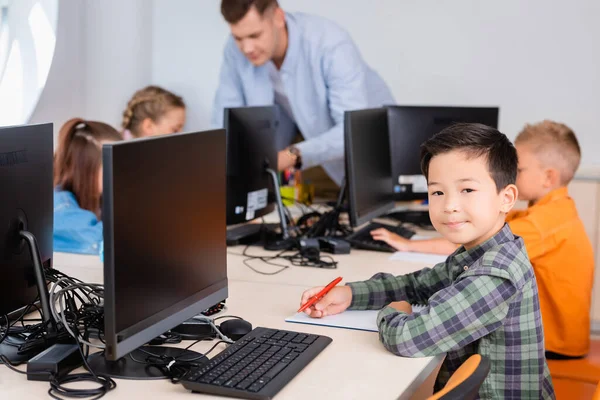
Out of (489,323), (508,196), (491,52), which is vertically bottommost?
(489,323)

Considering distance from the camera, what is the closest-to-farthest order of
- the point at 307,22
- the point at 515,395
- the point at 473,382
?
the point at 473,382, the point at 515,395, the point at 307,22

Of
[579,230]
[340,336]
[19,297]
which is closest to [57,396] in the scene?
[19,297]

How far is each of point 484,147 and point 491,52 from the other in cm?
237

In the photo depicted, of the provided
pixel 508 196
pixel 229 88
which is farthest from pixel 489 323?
pixel 229 88

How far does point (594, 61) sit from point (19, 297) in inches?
121

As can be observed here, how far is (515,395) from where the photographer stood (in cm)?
161

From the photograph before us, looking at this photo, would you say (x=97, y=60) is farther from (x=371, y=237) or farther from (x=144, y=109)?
(x=371, y=237)

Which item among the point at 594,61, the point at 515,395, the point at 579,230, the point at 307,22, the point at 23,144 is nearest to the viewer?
the point at 23,144

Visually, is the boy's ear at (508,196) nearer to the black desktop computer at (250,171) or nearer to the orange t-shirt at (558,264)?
the orange t-shirt at (558,264)

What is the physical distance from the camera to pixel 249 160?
8.47ft

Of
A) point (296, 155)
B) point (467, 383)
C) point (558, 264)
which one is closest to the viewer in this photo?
point (467, 383)

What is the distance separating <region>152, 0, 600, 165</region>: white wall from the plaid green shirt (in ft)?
7.56

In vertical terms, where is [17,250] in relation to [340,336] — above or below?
above

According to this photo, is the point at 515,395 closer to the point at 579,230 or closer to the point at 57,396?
the point at 57,396
